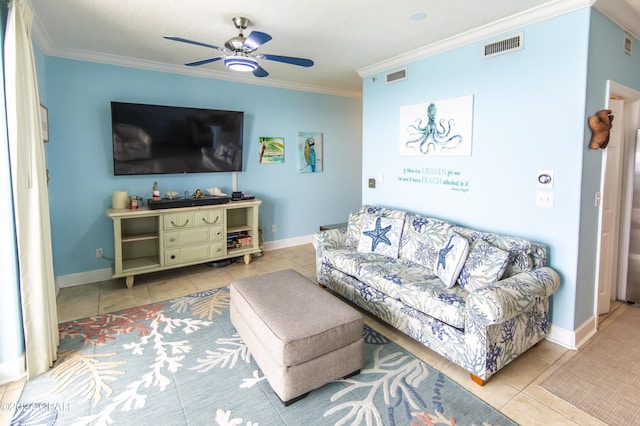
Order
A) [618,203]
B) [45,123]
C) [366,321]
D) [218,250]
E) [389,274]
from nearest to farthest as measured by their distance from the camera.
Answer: [389,274] < [366,321] < [618,203] < [45,123] < [218,250]

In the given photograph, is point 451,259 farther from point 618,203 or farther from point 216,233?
point 216,233

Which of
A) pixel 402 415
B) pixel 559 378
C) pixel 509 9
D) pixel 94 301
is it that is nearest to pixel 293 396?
pixel 402 415

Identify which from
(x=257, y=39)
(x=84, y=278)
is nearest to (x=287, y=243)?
(x=84, y=278)

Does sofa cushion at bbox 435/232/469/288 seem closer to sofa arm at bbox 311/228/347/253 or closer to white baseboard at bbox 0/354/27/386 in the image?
sofa arm at bbox 311/228/347/253

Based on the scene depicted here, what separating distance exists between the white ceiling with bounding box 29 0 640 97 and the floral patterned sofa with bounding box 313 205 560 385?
5.62 feet

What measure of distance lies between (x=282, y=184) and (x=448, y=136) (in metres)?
2.79

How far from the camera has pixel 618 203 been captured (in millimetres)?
3410

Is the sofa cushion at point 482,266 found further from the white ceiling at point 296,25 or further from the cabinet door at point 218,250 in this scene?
the cabinet door at point 218,250

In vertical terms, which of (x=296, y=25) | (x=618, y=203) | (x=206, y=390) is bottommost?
(x=206, y=390)

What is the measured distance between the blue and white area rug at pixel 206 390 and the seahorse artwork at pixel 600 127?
2.02 metres

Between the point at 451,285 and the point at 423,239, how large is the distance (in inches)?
25.9

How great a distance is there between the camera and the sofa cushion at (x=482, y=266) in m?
2.52

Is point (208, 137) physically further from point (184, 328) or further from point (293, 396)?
point (293, 396)

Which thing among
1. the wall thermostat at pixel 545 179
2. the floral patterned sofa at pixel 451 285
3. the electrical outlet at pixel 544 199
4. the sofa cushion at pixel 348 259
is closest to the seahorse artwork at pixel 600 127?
the wall thermostat at pixel 545 179
